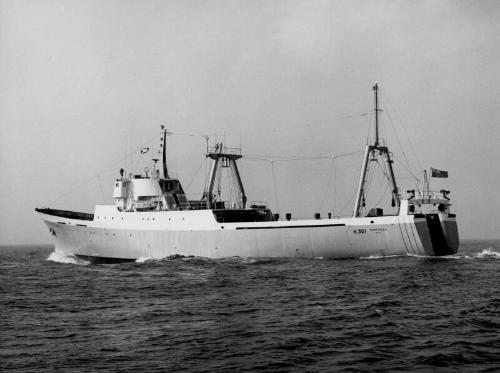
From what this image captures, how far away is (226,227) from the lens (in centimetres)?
4219

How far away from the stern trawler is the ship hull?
0.07m

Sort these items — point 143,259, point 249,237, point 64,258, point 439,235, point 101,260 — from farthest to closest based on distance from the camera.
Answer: point 64,258 → point 101,260 → point 143,259 → point 249,237 → point 439,235

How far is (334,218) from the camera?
39281mm

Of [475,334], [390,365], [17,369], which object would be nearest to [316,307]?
[475,334]

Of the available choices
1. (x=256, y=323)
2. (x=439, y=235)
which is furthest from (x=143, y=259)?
(x=256, y=323)

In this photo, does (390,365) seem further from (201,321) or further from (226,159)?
(226,159)

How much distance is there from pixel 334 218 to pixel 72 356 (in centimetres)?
2909

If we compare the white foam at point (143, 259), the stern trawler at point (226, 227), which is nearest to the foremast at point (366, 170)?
the stern trawler at point (226, 227)

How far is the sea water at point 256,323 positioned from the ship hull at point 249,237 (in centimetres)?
937

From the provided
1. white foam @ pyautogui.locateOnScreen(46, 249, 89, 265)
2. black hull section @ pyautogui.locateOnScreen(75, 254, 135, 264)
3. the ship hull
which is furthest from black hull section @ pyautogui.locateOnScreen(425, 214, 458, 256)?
white foam @ pyautogui.locateOnScreen(46, 249, 89, 265)

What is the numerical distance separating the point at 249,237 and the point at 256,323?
2575cm

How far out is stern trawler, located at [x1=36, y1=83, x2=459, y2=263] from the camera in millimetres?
38375

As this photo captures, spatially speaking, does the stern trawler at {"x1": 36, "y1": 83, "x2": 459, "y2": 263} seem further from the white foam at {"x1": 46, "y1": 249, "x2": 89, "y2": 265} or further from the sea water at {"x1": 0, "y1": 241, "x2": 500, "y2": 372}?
the sea water at {"x1": 0, "y1": 241, "x2": 500, "y2": 372}

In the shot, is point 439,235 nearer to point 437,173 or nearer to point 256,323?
point 437,173
